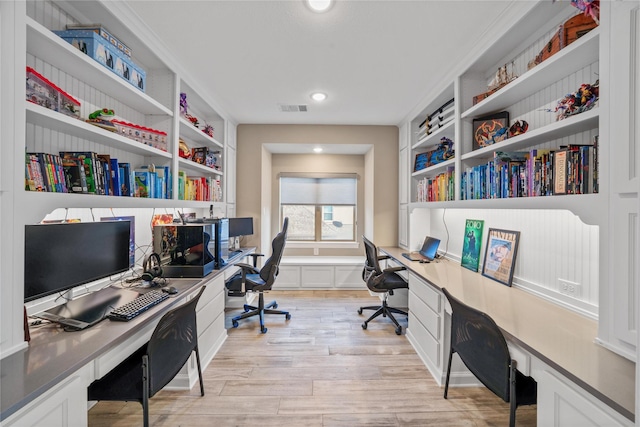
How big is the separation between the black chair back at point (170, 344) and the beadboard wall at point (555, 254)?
2.28 meters

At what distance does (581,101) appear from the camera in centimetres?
133

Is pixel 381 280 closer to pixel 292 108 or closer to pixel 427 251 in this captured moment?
pixel 427 251

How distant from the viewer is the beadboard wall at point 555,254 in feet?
4.89

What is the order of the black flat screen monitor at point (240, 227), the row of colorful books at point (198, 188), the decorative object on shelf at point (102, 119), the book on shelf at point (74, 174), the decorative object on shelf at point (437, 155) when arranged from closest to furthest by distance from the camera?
1. the book on shelf at point (74, 174)
2. the decorative object on shelf at point (102, 119)
3. the row of colorful books at point (198, 188)
4. the decorative object on shelf at point (437, 155)
5. the black flat screen monitor at point (240, 227)

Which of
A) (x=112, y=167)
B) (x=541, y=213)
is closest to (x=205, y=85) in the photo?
(x=112, y=167)

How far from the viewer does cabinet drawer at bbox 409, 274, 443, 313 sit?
2105 millimetres

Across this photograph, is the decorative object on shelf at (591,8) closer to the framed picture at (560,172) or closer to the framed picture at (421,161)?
the framed picture at (560,172)

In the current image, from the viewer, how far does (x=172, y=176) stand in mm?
2301

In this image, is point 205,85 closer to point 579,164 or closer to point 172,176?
point 172,176

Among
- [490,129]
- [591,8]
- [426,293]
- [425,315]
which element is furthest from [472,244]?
[591,8]

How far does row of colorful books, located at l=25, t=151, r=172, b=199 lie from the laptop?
2707 millimetres

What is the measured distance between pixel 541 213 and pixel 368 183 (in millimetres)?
2674

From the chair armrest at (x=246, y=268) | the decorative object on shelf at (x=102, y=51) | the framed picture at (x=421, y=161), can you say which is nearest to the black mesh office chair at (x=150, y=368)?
the chair armrest at (x=246, y=268)

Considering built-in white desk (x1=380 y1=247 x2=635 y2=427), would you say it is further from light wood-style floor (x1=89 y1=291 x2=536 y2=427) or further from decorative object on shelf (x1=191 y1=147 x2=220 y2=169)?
decorative object on shelf (x1=191 y1=147 x2=220 y2=169)
